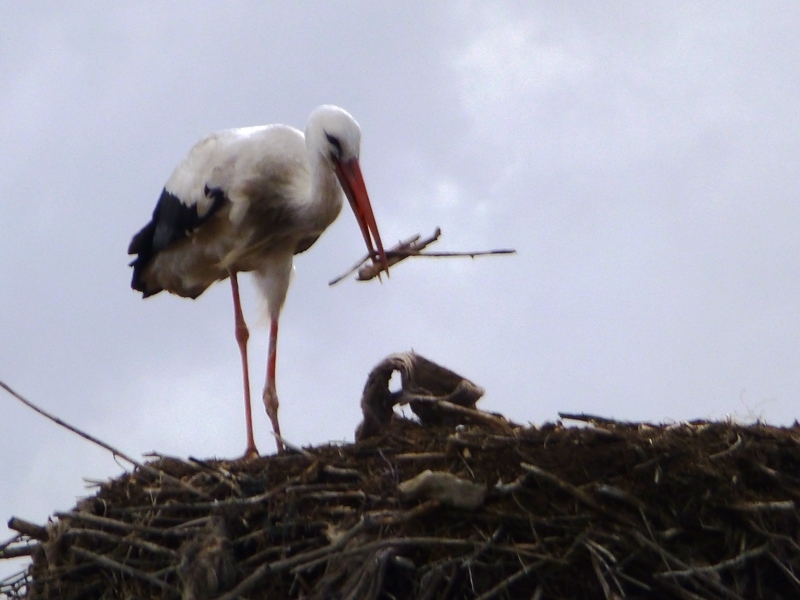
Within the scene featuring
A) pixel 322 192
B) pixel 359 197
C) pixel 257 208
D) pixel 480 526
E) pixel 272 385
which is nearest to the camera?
pixel 480 526

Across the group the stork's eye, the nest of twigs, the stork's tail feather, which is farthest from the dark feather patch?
the nest of twigs

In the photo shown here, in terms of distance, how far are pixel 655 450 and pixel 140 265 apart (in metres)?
3.90

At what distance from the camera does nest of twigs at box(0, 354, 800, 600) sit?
4871mm

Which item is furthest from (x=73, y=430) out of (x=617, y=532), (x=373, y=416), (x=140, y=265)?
(x=140, y=265)

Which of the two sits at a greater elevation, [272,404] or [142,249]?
[142,249]

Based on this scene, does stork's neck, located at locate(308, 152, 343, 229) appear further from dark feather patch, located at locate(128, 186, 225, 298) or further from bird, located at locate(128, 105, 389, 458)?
dark feather patch, located at locate(128, 186, 225, 298)

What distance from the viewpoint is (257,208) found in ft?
24.5

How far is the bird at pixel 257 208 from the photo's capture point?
7.18 m

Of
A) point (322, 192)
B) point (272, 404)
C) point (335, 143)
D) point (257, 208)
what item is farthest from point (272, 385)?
point (335, 143)

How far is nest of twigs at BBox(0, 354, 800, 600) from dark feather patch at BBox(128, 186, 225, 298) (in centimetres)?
218

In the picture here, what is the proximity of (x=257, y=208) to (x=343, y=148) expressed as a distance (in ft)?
2.00

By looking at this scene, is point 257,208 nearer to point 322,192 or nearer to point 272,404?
point 322,192

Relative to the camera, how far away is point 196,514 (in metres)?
5.50

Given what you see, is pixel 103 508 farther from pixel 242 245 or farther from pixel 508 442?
pixel 242 245
